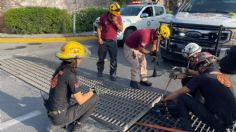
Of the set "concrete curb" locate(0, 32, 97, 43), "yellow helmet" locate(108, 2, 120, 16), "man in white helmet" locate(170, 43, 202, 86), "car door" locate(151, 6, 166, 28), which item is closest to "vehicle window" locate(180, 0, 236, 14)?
"yellow helmet" locate(108, 2, 120, 16)

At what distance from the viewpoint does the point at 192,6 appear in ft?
22.6

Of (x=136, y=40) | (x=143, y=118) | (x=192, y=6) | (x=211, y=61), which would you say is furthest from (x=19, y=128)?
(x=192, y=6)

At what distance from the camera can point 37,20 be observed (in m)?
11.0

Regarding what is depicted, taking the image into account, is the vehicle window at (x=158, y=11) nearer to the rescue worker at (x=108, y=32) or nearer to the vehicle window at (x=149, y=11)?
the vehicle window at (x=149, y=11)

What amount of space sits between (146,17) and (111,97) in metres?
6.00

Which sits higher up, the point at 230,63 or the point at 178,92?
the point at 230,63

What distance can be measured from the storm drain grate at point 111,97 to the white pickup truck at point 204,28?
6.07 feet

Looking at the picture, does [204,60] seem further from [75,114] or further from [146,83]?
[146,83]

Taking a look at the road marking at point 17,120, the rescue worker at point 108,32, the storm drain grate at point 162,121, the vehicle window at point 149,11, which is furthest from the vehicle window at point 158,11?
the road marking at point 17,120

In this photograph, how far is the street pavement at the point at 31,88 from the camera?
145 inches

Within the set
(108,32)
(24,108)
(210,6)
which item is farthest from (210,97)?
(210,6)

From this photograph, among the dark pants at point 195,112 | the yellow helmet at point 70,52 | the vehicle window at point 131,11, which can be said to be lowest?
the dark pants at point 195,112

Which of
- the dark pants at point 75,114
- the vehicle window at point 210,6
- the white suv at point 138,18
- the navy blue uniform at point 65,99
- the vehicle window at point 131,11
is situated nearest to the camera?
the navy blue uniform at point 65,99

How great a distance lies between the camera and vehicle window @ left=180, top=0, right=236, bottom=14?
20.6ft
